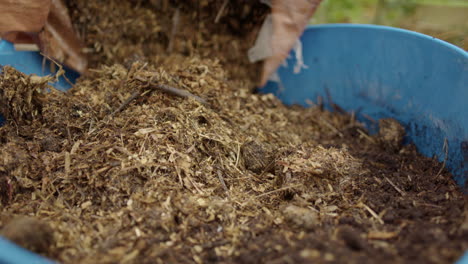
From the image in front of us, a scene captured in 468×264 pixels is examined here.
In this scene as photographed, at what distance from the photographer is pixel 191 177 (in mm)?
1229

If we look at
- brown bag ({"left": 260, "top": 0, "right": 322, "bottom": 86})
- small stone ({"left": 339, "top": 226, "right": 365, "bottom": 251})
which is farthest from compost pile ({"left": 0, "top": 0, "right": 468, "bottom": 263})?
brown bag ({"left": 260, "top": 0, "right": 322, "bottom": 86})

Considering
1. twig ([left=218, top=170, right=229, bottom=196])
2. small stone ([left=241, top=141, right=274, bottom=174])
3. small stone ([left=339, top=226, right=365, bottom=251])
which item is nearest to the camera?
small stone ([left=339, top=226, right=365, bottom=251])

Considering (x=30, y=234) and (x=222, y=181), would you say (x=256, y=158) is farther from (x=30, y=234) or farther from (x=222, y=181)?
(x=30, y=234)

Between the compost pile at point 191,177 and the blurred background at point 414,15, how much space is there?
34.9 inches

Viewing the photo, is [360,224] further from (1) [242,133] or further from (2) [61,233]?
(2) [61,233]

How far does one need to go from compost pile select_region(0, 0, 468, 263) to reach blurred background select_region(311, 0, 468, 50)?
0.89 metres

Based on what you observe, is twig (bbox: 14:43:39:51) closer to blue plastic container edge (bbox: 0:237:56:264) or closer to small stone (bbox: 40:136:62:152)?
small stone (bbox: 40:136:62:152)

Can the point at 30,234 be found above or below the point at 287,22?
below

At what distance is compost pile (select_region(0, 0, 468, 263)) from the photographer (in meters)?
0.95

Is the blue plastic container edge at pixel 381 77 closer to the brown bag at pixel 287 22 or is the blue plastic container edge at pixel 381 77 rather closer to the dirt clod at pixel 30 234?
the brown bag at pixel 287 22

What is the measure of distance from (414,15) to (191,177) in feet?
8.05

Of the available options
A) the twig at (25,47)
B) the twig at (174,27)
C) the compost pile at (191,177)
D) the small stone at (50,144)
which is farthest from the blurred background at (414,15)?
the small stone at (50,144)

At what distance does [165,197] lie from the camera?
3.69 feet

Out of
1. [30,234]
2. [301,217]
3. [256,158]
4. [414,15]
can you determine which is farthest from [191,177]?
[414,15]
